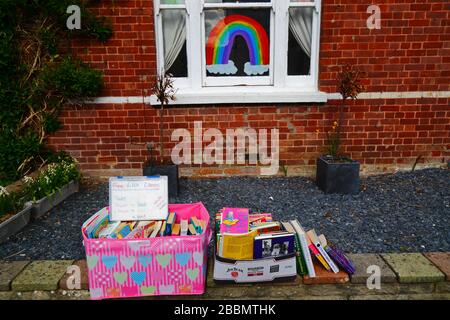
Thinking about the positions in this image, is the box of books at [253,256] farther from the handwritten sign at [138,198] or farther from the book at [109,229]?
the book at [109,229]

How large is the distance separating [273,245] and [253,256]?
0.16 metres

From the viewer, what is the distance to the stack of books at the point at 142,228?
237 cm

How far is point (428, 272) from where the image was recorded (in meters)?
2.45

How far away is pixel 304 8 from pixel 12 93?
395cm

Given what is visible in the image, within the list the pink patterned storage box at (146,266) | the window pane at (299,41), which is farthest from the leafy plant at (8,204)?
the window pane at (299,41)

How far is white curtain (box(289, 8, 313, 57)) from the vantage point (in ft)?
14.7

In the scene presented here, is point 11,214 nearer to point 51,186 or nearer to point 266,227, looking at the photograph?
point 51,186

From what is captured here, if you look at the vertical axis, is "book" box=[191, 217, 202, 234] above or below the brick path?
above

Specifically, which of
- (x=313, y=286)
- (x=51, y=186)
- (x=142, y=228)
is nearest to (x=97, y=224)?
(x=142, y=228)

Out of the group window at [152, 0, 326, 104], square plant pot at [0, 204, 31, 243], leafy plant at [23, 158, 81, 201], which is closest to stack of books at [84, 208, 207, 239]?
square plant pot at [0, 204, 31, 243]

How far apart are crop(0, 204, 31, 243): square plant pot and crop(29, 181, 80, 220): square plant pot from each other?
9 centimetres

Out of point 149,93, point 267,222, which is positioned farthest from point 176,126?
point 267,222

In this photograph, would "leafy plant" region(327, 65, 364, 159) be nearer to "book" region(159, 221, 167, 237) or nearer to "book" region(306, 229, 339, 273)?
"book" region(306, 229, 339, 273)

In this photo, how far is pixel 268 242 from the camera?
88.9 inches
